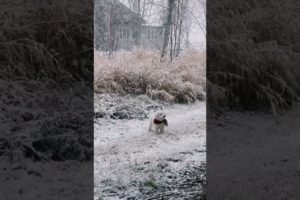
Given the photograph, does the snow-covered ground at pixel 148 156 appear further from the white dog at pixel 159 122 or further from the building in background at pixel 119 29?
the building in background at pixel 119 29

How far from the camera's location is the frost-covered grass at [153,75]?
2.47m

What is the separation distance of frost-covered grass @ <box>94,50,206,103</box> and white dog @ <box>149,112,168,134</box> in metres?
0.12

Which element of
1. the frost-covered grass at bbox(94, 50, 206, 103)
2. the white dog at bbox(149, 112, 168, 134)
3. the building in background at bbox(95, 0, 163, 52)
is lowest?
the white dog at bbox(149, 112, 168, 134)

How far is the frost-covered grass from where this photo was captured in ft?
8.11

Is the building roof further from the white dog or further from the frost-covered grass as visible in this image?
the white dog

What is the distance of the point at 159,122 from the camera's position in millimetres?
2482

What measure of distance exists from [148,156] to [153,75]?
0.50m

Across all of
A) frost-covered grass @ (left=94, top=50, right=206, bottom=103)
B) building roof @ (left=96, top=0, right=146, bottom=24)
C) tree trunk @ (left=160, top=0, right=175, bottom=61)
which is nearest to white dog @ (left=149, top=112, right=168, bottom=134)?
frost-covered grass @ (left=94, top=50, right=206, bottom=103)

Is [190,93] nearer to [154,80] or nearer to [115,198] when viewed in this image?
[154,80]

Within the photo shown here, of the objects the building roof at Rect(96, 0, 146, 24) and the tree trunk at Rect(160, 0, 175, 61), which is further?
the tree trunk at Rect(160, 0, 175, 61)

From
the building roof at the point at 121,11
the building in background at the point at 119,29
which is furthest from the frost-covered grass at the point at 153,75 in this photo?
the building roof at the point at 121,11

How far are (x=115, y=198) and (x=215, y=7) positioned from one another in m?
1.36

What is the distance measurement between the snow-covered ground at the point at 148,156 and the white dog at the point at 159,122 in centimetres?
3

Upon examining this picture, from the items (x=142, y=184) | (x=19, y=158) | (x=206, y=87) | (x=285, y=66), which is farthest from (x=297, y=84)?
(x=19, y=158)
